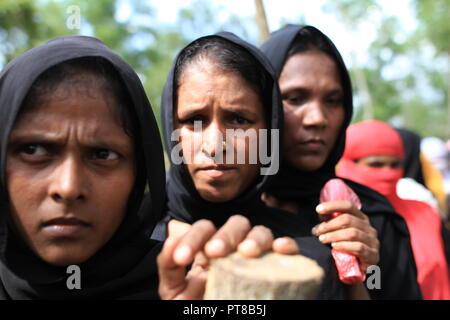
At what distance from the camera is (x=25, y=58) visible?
1.31 meters

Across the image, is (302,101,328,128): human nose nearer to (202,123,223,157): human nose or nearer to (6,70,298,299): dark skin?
(202,123,223,157): human nose

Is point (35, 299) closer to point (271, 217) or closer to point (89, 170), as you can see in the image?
point (89, 170)

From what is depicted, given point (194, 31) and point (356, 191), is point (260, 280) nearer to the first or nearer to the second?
point (356, 191)

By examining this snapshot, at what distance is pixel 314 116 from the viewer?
6.62 ft

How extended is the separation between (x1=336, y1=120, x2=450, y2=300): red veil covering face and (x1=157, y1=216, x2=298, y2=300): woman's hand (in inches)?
82.2

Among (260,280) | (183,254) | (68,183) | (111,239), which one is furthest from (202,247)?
(111,239)

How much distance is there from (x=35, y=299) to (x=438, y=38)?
58.7 ft

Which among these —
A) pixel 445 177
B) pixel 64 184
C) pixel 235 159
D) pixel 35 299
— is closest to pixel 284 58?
pixel 235 159

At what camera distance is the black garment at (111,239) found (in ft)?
4.14

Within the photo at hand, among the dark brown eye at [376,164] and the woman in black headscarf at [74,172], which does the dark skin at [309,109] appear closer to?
the woman in black headscarf at [74,172]

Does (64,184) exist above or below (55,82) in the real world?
below

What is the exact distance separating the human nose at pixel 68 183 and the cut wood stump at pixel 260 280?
0.47m

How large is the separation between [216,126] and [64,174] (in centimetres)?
64

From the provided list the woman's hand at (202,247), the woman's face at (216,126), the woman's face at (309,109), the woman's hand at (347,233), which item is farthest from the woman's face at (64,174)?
the woman's face at (309,109)
